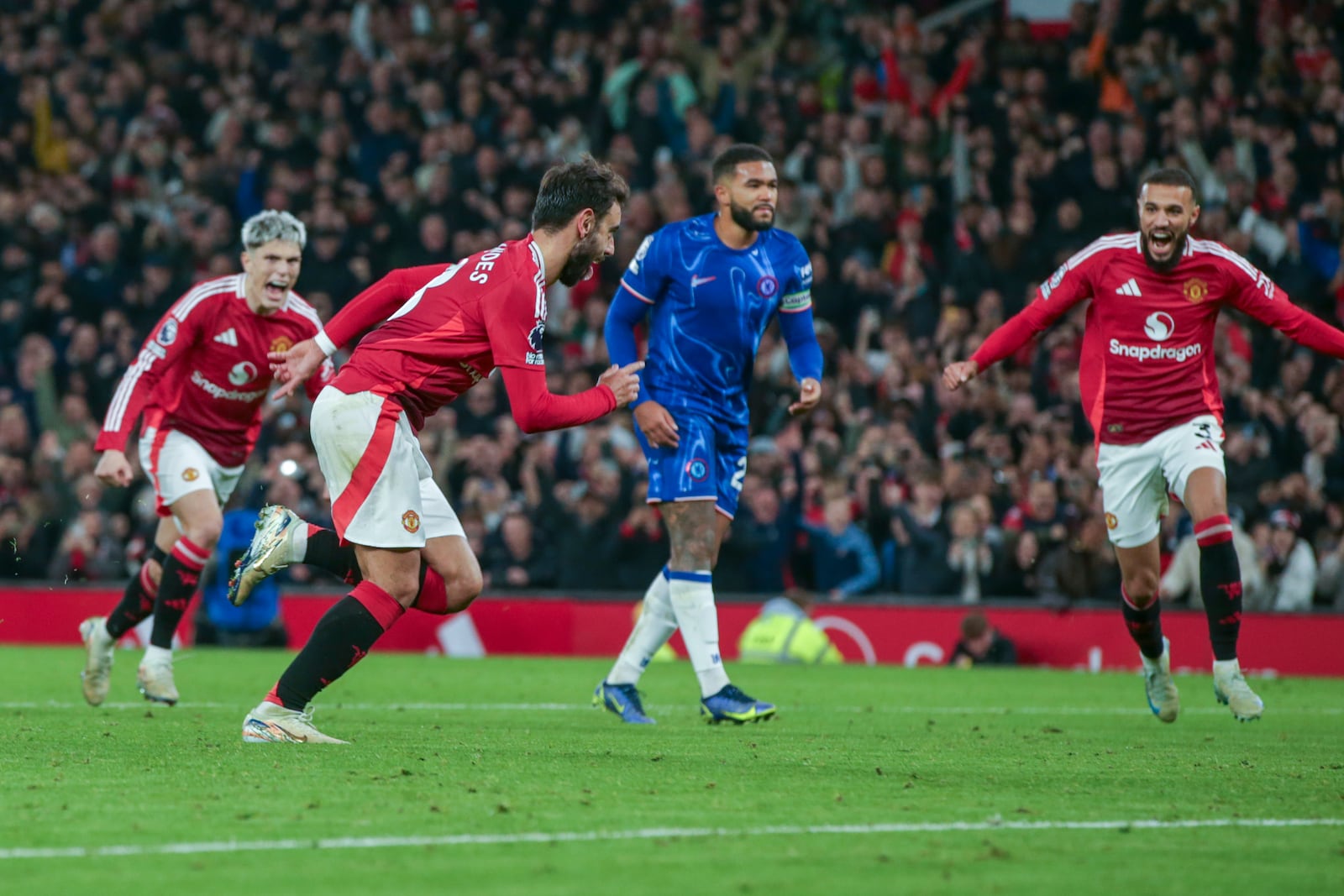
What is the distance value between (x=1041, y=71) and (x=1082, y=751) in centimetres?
1307

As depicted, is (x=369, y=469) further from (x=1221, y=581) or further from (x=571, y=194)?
(x=1221, y=581)

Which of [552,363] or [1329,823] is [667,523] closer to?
[1329,823]

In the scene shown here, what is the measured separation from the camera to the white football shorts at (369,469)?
667 centimetres

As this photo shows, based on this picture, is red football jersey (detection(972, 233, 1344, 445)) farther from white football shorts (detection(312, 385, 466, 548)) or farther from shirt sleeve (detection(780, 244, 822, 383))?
white football shorts (detection(312, 385, 466, 548))

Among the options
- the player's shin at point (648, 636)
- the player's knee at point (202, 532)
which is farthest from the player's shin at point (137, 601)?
the player's shin at point (648, 636)

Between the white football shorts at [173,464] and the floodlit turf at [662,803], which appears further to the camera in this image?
the white football shorts at [173,464]

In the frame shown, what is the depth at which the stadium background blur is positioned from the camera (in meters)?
15.6

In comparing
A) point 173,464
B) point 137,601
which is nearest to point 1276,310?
point 173,464

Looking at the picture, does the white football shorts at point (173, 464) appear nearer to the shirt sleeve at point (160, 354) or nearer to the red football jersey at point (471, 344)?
the shirt sleeve at point (160, 354)

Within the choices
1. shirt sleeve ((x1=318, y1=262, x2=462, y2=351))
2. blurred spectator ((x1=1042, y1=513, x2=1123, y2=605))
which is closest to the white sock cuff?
shirt sleeve ((x1=318, y1=262, x2=462, y2=351))

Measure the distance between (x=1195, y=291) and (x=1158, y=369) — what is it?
433 mm

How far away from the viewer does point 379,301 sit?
24.0ft

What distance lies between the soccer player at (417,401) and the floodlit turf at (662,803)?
0.47 m

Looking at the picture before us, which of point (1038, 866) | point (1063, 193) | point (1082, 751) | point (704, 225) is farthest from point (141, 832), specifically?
point (1063, 193)
